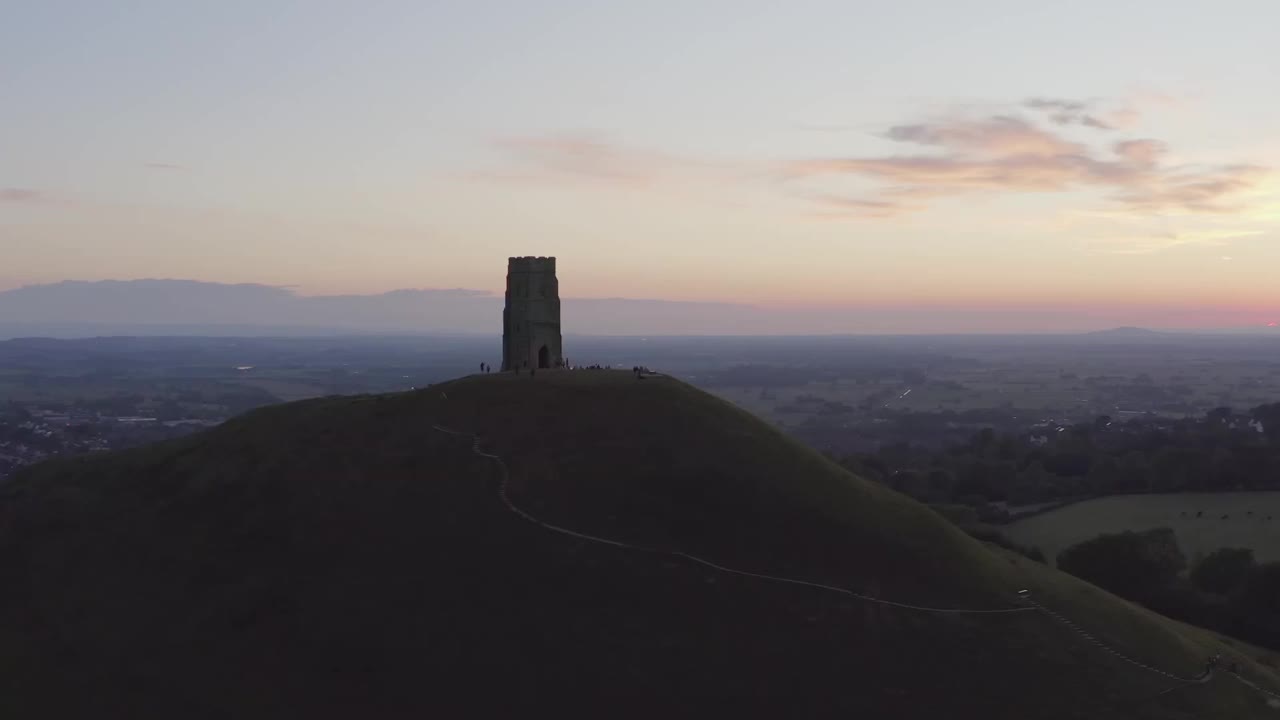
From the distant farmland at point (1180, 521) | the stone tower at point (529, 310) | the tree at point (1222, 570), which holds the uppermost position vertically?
the stone tower at point (529, 310)

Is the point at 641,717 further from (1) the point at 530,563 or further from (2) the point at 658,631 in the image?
(1) the point at 530,563

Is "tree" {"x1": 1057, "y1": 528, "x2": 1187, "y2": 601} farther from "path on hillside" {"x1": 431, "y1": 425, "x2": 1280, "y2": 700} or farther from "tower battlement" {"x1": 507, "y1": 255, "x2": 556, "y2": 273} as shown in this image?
"tower battlement" {"x1": 507, "y1": 255, "x2": 556, "y2": 273}

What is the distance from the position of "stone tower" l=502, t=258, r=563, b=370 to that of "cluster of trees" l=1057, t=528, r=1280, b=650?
36231 millimetres

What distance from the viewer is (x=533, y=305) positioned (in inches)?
2381

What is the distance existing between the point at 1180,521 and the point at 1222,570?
22.3 meters

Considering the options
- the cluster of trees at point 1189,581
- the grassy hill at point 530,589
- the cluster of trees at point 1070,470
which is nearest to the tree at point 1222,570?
the cluster of trees at point 1189,581

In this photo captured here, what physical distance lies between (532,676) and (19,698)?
670 inches

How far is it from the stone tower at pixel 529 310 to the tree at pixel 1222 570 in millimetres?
44075

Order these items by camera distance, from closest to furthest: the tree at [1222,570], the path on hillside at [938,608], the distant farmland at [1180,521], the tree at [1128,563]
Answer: the path on hillside at [938,608] → the tree at [1128,563] → the tree at [1222,570] → the distant farmland at [1180,521]

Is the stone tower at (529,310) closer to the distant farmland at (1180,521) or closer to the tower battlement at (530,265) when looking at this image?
the tower battlement at (530,265)

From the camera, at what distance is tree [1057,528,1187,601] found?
172ft

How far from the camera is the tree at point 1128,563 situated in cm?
5253

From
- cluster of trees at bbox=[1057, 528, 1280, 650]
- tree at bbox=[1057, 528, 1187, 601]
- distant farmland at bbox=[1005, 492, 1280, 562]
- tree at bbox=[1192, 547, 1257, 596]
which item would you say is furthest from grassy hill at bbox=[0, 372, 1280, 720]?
distant farmland at bbox=[1005, 492, 1280, 562]

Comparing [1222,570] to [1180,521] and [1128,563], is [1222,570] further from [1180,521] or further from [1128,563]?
[1180,521]
